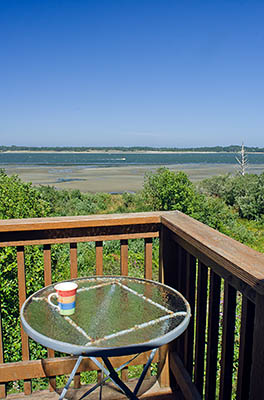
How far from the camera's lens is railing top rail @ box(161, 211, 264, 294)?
3.01ft

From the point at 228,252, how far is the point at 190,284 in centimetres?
56

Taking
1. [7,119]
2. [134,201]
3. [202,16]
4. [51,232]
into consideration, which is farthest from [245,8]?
[7,119]

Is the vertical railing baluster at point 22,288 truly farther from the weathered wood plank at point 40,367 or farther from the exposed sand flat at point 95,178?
the exposed sand flat at point 95,178

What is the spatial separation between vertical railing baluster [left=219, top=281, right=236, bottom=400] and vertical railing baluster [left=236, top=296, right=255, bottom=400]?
11 centimetres

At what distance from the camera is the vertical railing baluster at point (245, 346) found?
1.00 meters

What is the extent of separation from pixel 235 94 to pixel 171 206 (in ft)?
65.6

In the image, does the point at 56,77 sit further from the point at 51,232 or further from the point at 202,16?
the point at 51,232

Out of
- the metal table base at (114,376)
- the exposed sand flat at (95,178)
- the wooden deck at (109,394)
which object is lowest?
the exposed sand flat at (95,178)

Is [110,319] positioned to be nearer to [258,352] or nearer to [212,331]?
[212,331]

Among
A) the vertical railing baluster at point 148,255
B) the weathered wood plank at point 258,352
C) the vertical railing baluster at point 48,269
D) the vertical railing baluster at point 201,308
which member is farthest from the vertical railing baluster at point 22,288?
the weathered wood plank at point 258,352

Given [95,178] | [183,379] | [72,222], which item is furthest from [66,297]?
[95,178]

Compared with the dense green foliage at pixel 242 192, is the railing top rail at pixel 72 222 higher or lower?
higher

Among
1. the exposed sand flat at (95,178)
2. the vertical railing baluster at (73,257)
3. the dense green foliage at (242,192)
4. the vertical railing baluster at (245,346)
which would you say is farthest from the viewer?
the exposed sand flat at (95,178)

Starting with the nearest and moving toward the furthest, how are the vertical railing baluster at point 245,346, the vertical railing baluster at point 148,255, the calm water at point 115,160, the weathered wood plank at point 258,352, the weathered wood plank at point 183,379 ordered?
the weathered wood plank at point 258,352
the vertical railing baluster at point 245,346
the weathered wood plank at point 183,379
the vertical railing baluster at point 148,255
the calm water at point 115,160
